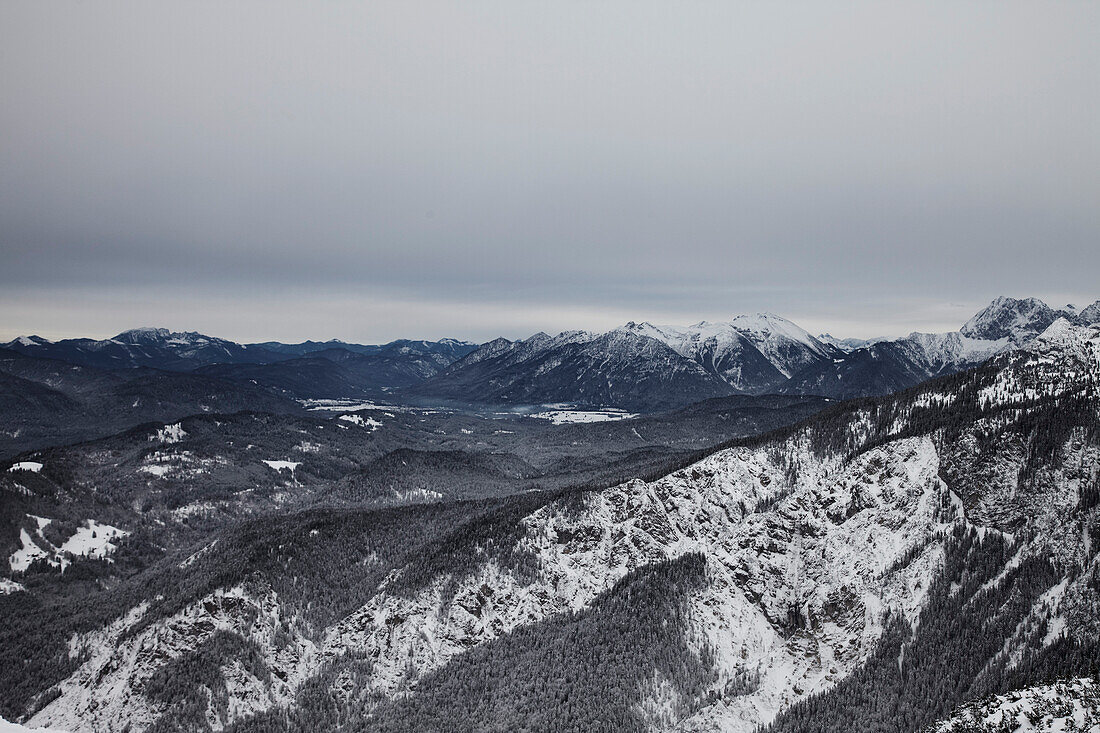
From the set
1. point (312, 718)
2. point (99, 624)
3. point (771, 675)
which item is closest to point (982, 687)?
point (771, 675)

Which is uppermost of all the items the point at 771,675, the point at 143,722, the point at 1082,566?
the point at 1082,566

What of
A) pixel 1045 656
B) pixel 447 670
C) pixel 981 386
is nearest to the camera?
pixel 1045 656

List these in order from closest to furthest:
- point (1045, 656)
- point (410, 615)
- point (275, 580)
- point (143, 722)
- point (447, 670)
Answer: point (1045, 656) < point (143, 722) < point (447, 670) < point (410, 615) < point (275, 580)

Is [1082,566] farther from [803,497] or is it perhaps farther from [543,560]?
[543,560]

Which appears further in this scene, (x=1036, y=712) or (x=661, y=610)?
(x=661, y=610)

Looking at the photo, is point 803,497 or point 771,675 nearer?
point 771,675

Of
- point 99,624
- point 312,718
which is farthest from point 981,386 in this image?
point 99,624

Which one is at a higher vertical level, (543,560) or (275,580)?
(543,560)

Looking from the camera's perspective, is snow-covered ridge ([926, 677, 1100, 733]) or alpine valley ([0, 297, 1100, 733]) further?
alpine valley ([0, 297, 1100, 733])

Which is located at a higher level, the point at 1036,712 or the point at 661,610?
the point at 1036,712

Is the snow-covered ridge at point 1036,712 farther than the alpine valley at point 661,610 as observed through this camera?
No
